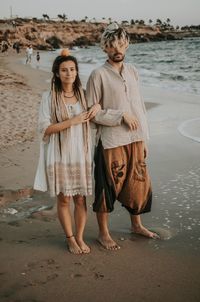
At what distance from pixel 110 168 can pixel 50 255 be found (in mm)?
779

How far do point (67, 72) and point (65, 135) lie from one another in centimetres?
44

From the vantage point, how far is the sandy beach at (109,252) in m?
2.56

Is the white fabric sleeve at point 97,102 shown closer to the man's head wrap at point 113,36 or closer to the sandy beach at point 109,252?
the man's head wrap at point 113,36

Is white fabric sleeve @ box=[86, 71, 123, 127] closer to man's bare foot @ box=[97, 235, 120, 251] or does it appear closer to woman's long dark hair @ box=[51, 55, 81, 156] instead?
woman's long dark hair @ box=[51, 55, 81, 156]

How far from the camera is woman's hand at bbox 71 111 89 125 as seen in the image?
2.85m

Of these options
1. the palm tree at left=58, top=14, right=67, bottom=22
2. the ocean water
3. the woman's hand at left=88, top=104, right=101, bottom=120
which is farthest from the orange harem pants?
the palm tree at left=58, top=14, right=67, bottom=22

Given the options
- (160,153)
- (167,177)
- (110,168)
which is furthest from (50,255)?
(160,153)

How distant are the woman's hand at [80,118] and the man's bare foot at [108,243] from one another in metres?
0.96

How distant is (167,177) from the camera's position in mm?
4840

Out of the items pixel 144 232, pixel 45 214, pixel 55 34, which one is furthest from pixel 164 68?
pixel 55 34

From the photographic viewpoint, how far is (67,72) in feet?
9.43

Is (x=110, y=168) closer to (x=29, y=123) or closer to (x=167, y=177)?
(x=167, y=177)

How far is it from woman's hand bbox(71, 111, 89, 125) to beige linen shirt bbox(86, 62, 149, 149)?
99 millimetres

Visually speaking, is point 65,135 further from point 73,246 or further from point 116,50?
point 73,246
